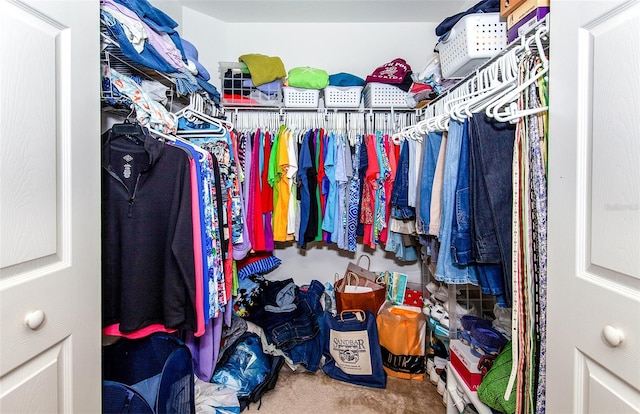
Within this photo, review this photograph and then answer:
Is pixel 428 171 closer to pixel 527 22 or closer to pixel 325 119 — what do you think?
pixel 527 22

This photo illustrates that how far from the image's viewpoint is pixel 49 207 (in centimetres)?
68

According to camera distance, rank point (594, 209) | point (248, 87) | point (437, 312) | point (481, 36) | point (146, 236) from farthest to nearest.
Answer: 1. point (248, 87)
2. point (437, 312)
3. point (481, 36)
4. point (146, 236)
5. point (594, 209)

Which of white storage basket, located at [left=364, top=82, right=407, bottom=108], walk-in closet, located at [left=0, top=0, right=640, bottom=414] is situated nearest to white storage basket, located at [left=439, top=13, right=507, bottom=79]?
walk-in closet, located at [left=0, top=0, right=640, bottom=414]

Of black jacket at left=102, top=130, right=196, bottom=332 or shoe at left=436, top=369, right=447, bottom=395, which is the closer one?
black jacket at left=102, top=130, right=196, bottom=332

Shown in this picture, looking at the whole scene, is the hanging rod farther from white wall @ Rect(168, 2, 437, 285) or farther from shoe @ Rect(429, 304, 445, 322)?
shoe @ Rect(429, 304, 445, 322)

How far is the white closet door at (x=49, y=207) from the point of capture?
0.59m

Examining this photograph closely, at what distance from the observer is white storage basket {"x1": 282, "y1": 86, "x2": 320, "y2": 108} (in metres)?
2.11

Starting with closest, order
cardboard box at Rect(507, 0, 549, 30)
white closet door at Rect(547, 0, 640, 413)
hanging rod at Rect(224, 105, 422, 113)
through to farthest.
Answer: white closet door at Rect(547, 0, 640, 413) < cardboard box at Rect(507, 0, 549, 30) < hanging rod at Rect(224, 105, 422, 113)

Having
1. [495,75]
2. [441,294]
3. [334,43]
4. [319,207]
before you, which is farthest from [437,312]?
[334,43]

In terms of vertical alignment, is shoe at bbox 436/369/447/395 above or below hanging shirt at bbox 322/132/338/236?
below

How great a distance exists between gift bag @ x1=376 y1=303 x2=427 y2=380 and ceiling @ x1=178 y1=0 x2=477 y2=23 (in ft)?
7.15

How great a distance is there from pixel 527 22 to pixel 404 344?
1.76 metres

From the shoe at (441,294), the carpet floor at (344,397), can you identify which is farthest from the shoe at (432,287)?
the carpet floor at (344,397)

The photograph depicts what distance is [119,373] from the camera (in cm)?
120
